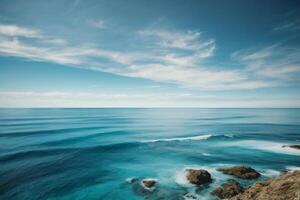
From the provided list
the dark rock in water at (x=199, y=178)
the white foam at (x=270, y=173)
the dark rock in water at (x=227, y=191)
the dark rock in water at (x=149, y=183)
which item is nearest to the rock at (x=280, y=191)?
the dark rock in water at (x=227, y=191)

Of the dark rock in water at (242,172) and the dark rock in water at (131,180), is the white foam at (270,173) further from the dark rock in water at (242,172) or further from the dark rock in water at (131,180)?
the dark rock in water at (131,180)

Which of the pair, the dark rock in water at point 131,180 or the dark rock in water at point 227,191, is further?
the dark rock in water at point 131,180

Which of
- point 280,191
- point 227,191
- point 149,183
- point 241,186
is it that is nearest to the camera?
point 280,191

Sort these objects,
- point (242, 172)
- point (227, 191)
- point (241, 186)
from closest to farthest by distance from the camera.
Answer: point (227, 191)
point (241, 186)
point (242, 172)

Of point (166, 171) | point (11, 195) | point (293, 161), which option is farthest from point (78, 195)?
point (293, 161)

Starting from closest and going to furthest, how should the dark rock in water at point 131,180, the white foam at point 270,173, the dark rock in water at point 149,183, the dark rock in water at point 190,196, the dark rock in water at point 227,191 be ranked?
the dark rock in water at point 227,191 → the dark rock in water at point 190,196 → the dark rock in water at point 149,183 → the dark rock in water at point 131,180 → the white foam at point 270,173

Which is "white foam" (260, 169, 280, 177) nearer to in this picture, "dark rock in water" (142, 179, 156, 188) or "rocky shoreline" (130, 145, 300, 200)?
"rocky shoreline" (130, 145, 300, 200)

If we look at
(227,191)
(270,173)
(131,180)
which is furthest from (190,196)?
(270,173)

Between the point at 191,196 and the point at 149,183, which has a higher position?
the point at 191,196

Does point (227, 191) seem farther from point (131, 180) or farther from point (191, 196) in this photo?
point (131, 180)

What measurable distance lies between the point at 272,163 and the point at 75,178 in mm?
34130

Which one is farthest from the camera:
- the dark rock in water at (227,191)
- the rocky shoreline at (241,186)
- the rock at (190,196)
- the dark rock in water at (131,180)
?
the dark rock in water at (131,180)

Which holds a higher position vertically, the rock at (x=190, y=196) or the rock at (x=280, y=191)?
the rock at (x=280, y=191)

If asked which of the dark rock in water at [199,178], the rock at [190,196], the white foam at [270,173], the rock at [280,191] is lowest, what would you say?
the rock at [190,196]
